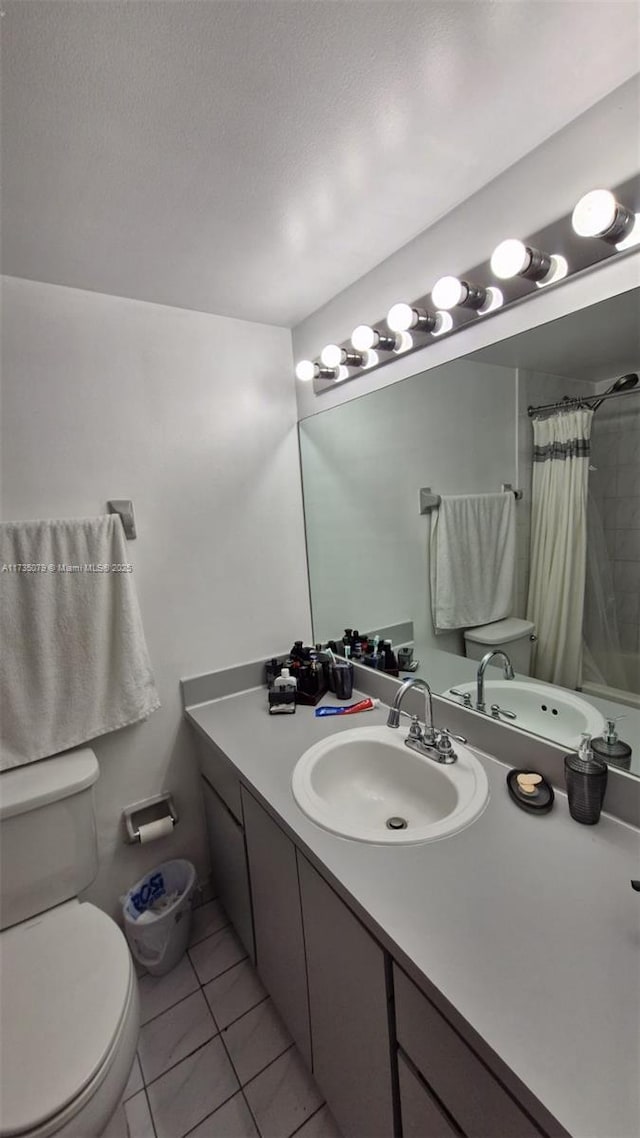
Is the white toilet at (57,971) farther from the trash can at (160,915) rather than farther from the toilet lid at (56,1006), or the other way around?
the trash can at (160,915)

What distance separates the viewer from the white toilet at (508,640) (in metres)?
1.14

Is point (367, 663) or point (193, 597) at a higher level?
point (193, 597)

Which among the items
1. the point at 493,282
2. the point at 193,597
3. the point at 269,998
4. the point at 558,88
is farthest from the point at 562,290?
Answer: the point at 269,998

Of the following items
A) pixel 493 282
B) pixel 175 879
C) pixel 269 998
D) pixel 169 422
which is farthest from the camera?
pixel 175 879

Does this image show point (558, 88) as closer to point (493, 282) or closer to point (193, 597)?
point (493, 282)

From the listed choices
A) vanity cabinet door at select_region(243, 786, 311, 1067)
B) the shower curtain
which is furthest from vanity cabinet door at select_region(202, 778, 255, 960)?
the shower curtain

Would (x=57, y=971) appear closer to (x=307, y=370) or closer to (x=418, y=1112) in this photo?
(x=418, y=1112)

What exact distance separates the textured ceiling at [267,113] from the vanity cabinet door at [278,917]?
Result: 58.8 inches

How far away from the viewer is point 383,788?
1.25 m

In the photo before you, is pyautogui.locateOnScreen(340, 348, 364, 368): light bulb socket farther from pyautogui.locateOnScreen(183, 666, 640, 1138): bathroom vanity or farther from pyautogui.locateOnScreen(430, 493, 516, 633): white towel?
pyautogui.locateOnScreen(183, 666, 640, 1138): bathroom vanity

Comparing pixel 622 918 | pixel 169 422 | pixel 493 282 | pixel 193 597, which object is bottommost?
pixel 622 918

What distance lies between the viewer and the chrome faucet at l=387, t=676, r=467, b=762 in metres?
1.14

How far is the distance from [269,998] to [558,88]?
7.76ft

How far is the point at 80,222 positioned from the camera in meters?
1.04
